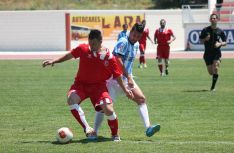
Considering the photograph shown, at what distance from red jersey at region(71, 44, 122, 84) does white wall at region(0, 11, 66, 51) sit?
38.5m

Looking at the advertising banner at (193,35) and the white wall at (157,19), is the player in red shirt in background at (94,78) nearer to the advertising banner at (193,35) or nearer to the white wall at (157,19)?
the advertising banner at (193,35)

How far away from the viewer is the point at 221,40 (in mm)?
18812

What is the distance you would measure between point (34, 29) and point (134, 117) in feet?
119

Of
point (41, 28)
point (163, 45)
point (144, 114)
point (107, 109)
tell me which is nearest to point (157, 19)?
point (41, 28)

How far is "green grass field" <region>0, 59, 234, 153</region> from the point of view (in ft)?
32.3

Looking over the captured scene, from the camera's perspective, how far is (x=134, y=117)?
13664 mm

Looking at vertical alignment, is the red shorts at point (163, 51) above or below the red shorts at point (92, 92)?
below

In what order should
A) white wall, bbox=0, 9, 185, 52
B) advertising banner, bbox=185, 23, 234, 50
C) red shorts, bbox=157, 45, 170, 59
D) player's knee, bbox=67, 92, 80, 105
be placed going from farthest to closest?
white wall, bbox=0, 9, 185, 52, advertising banner, bbox=185, 23, 234, 50, red shorts, bbox=157, 45, 170, 59, player's knee, bbox=67, 92, 80, 105

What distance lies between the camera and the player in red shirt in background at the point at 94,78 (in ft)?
33.9

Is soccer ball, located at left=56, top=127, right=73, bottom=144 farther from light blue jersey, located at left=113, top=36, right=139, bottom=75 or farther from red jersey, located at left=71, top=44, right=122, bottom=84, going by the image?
light blue jersey, located at left=113, top=36, right=139, bottom=75

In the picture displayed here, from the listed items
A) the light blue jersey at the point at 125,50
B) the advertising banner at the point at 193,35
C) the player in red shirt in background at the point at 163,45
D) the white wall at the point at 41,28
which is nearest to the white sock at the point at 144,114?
the light blue jersey at the point at 125,50

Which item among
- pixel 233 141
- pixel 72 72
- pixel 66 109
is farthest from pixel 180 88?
pixel 233 141

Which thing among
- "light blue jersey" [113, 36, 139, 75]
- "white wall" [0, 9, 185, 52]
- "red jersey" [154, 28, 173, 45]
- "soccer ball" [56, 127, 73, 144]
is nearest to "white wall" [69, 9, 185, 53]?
"white wall" [0, 9, 185, 52]

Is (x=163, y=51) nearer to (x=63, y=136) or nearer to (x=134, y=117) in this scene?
(x=134, y=117)
